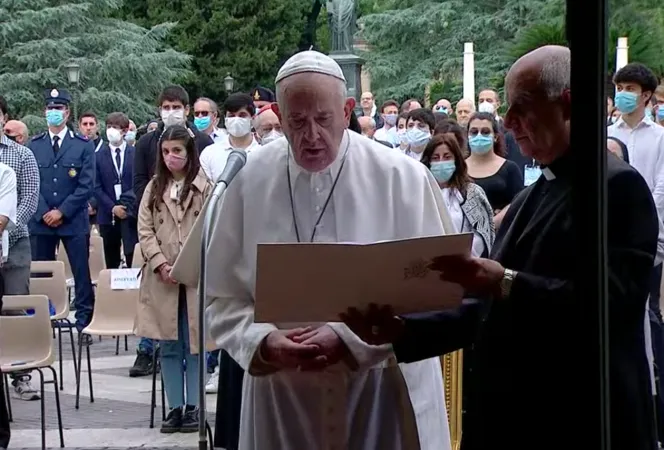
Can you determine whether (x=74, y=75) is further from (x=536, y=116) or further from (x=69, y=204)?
(x=536, y=116)

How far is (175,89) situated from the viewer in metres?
11.0

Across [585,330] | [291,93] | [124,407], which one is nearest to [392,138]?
[124,407]

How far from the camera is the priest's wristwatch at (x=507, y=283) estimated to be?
2.89 metres

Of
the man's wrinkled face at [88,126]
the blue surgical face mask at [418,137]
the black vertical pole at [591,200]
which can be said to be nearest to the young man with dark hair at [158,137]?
the blue surgical face mask at [418,137]

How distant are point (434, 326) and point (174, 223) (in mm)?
4951

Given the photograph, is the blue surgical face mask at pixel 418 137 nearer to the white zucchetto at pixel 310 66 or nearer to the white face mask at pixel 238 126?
the white face mask at pixel 238 126

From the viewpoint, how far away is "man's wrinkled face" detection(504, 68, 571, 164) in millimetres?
2855

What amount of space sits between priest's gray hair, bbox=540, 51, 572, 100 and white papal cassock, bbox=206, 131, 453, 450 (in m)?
0.73

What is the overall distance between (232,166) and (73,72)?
2736 cm

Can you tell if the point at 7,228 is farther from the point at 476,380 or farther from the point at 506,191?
the point at 476,380

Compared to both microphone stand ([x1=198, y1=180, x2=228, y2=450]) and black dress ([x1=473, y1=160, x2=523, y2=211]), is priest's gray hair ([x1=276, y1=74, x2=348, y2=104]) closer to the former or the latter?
microphone stand ([x1=198, y1=180, x2=228, y2=450])

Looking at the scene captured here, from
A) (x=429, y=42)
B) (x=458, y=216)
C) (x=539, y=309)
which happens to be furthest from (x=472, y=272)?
(x=429, y=42)

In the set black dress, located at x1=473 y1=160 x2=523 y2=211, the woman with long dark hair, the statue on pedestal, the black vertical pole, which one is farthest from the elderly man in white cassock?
the statue on pedestal

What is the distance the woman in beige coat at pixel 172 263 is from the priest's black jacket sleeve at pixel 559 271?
4.66 meters
